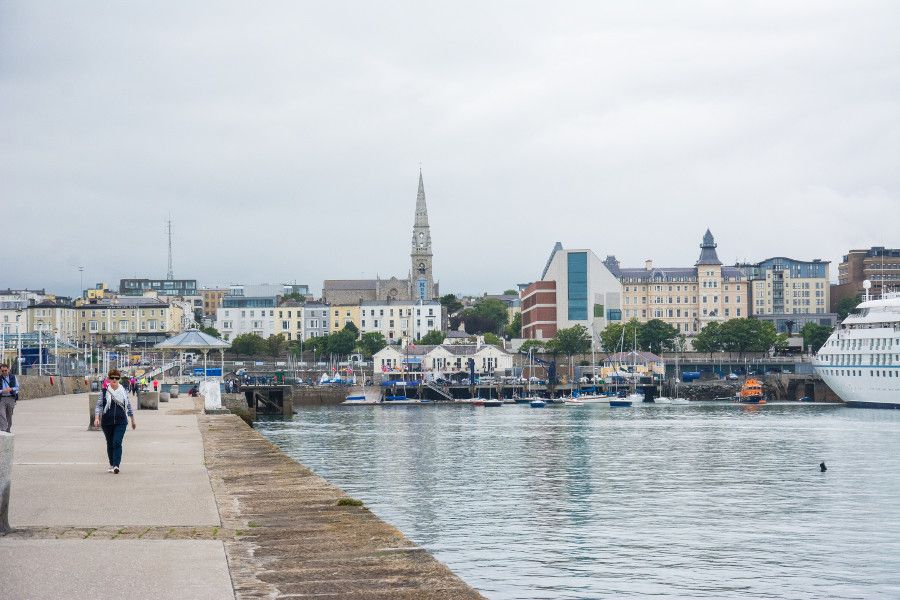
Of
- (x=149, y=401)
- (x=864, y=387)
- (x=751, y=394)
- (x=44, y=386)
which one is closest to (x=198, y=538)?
(x=149, y=401)

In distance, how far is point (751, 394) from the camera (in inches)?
6545

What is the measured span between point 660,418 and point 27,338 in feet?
347

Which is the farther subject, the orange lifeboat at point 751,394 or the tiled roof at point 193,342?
the orange lifeboat at point 751,394

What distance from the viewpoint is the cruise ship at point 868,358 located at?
423ft

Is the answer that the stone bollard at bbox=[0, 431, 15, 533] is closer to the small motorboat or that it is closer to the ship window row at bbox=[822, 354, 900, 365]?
the ship window row at bbox=[822, 354, 900, 365]

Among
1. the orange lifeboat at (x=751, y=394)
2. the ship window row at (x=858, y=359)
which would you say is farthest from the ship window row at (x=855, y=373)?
the orange lifeboat at (x=751, y=394)

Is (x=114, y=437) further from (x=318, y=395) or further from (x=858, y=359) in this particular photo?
(x=318, y=395)

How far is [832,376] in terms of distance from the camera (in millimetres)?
143500

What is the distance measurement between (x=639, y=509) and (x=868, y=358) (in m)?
110

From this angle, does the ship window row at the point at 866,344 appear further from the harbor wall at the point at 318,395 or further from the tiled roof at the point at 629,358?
the harbor wall at the point at 318,395

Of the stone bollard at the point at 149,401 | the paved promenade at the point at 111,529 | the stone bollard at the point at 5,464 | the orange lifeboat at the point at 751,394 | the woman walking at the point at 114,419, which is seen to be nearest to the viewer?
the paved promenade at the point at 111,529

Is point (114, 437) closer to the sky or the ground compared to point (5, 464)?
closer to the ground

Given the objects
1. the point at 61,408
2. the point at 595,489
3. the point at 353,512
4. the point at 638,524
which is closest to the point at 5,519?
the point at 353,512

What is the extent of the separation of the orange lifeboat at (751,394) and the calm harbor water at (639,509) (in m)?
94.5
